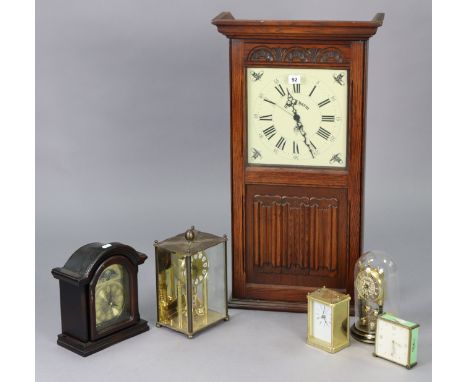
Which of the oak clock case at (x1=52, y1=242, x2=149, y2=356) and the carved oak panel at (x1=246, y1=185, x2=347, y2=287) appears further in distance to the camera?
the carved oak panel at (x1=246, y1=185, x2=347, y2=287)

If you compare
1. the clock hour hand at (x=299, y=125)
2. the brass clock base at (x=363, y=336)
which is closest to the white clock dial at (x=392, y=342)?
the brass clock base at (x=363, y=336)

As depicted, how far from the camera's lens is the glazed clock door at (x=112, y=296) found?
16.2 feet

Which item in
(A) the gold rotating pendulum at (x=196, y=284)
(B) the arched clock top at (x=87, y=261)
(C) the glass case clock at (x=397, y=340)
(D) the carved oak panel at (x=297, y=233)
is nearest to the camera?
(C) the glass case clock at (x=397, y=340)

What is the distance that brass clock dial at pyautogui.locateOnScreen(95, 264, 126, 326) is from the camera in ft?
16.4

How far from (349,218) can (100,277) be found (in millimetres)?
1389

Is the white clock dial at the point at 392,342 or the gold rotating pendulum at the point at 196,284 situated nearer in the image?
the white clock dial at the point at 392,342

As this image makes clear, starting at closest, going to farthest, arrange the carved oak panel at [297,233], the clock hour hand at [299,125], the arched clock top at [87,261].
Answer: the arched clock top at [87,261] < the clock hour hand at [299,125] < the carved oak panel at [297,233]

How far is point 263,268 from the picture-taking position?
5.49m

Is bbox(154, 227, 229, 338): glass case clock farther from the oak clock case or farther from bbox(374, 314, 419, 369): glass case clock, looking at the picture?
bbox(374, 314, 419, 369): glass case clock

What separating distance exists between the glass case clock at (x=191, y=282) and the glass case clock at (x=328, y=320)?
0.53m

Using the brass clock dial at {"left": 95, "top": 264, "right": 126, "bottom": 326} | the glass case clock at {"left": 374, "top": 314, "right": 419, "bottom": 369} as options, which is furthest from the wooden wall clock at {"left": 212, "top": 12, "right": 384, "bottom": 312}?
the brass clock dial at {"left": 95, "top": 264, "right": 126, "bottom": 326}

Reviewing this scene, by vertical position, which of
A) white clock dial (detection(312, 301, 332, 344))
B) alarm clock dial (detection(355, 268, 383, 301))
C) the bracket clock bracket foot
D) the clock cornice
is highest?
the clock cornice

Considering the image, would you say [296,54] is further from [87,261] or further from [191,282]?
[87,261]

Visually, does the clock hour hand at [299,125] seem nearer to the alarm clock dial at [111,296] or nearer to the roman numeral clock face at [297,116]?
the roman numeral clock face at [297,116]
